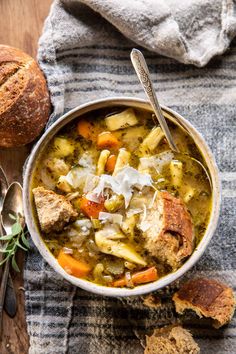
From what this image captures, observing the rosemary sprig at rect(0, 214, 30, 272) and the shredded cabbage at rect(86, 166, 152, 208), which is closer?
the shredded cabbage at rect(86, 166, 152, 208)

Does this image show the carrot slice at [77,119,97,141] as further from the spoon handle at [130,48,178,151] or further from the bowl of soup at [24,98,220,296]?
the spoon handle at [130,48,178,151]

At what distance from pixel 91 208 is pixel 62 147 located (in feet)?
1.22

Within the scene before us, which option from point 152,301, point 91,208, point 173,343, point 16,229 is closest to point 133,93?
point 91,208

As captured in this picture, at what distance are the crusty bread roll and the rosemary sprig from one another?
44cm

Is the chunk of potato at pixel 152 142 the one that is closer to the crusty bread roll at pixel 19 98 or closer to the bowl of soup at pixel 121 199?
the bowl of soup at pixel 121 199

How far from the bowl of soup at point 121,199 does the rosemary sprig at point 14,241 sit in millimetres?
201

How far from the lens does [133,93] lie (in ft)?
12.8

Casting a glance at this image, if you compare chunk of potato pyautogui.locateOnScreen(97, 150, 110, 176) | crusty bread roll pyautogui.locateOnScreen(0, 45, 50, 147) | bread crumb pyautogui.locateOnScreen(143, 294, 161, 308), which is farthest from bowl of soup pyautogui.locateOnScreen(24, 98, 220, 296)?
bread crumb pyautogui.locateOnScreen(143, 294, 161, 308)

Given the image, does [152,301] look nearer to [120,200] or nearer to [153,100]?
[120,200]

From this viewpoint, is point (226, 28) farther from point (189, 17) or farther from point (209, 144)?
point (209, 144)

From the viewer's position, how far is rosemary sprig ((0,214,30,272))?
3.74 metres

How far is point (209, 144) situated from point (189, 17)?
721mm

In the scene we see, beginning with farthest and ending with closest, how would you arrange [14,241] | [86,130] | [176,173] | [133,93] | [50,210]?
1. [133,93]
2. [14,241]
3. [86,130]
4. [176,173]
5. [50,210]

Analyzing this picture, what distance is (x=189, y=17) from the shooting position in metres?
3.84
